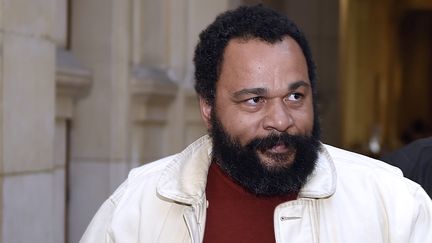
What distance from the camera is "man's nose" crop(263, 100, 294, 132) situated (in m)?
2.67

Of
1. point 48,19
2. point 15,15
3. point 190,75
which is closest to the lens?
point 15,15

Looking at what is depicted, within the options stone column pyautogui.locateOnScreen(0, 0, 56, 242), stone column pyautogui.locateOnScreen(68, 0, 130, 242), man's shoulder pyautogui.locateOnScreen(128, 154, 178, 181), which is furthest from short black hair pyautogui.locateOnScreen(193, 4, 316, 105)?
stone column pyautogui.locateOnScreen(68, 0, 130, 242)

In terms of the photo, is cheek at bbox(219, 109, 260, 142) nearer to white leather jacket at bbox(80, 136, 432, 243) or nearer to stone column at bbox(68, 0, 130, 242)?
white leather jacket at bbox(80, 136, 432, 243)

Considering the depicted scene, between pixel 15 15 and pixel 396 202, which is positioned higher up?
pixel 15 15

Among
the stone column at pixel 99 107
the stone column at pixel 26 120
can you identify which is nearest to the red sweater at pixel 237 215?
the stone column at pixel 26 120

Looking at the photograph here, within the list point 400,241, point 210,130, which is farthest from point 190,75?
point 400,241

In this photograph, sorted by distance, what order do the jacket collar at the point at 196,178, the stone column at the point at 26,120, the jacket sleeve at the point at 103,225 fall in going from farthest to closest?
1. the stone column at the point at 26,120
2. the jacket sleeve at the point at 103,225
3. the jacket collar at the point at 196,178

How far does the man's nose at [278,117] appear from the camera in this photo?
2672mm

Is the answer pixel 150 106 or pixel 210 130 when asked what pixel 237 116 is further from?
pixel 150 106

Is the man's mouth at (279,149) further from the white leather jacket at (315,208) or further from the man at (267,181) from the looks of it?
the white leather jacket at (315,208)

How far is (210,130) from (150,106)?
10.3 ft

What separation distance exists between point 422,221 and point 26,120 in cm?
188

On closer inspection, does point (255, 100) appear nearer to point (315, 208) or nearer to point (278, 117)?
point (278, 117)

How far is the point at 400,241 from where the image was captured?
273 centimetres
